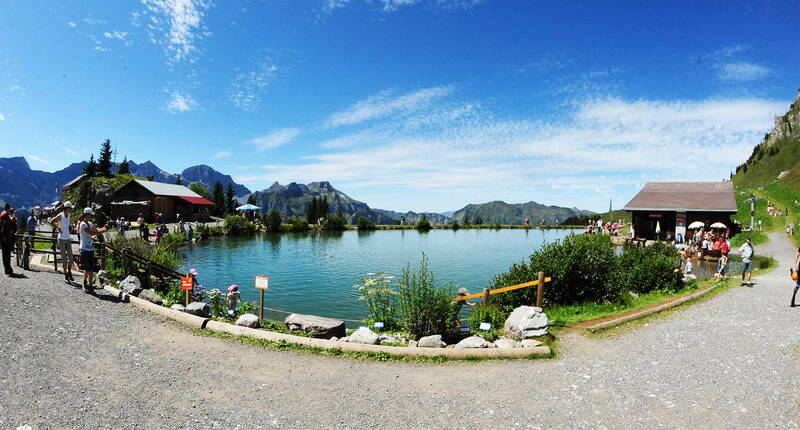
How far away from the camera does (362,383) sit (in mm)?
7008

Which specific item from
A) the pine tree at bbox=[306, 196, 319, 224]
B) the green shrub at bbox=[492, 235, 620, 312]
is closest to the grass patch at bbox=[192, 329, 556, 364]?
the green shrub at bbox=[492, 235, 620, 312]

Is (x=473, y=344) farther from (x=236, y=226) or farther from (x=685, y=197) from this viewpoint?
(x=685, y=197)

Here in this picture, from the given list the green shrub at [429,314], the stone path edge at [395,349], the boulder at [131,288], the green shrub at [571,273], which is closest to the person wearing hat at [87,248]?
the boulder at [131,288]

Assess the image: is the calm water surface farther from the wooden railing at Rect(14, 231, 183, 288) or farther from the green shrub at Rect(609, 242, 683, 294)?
the green shrub at Rect(609, 242, 683, 294)

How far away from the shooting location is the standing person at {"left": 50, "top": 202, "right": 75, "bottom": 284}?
38.3 feet

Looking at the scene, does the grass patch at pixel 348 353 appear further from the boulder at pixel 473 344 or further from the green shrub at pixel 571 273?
the green shrub at pixel 571 273

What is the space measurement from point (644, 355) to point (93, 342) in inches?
488

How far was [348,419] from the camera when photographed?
18.6ft

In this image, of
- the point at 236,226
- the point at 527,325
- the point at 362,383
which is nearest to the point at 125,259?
the point at 362,383

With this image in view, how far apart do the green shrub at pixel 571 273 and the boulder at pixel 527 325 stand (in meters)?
3.50

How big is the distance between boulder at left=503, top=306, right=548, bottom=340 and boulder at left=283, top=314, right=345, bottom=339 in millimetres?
4678

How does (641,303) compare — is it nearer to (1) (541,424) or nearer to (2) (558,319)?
(2) (558,319)

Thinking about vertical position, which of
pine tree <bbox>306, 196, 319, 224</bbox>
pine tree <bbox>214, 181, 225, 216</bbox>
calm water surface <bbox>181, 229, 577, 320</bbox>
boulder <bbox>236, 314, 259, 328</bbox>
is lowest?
calm water surface <bbox>181, 229, 577, 320</bbox>

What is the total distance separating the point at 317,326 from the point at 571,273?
1000cm
